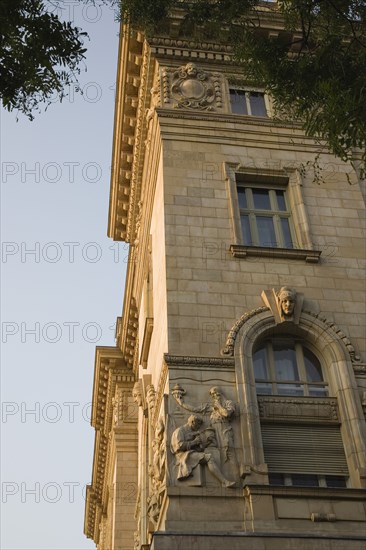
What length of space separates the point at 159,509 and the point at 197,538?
80.4 inches

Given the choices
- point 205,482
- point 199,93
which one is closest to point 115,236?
point 199,93

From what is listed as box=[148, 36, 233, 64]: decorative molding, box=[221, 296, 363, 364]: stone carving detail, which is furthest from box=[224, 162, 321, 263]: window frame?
box=[148, 36, 233, 64]: decorative molding

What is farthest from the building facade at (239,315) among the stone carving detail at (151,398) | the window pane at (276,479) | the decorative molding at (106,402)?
the decorative molding at (106,402)

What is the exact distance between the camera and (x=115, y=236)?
34.3 meters

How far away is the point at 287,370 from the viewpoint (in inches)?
780

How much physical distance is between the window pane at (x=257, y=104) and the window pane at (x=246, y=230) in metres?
4.41

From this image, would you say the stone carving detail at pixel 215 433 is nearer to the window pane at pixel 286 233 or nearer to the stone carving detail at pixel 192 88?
the window pane at pixel 286 233

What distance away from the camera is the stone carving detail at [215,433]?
1709 centimetres

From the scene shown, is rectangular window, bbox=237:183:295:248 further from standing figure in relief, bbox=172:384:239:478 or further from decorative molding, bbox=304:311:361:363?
standing figure in relief, bbox=172:384:239:478

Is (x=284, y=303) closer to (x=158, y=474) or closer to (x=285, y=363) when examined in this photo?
(x=285, y=363)

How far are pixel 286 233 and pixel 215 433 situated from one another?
738cm

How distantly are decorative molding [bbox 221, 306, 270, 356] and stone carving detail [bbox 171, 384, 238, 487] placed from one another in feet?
3.81

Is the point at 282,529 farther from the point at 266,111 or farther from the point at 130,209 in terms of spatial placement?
the point at 130,209

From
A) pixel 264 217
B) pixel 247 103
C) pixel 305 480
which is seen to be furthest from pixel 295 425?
pixel 247 103
